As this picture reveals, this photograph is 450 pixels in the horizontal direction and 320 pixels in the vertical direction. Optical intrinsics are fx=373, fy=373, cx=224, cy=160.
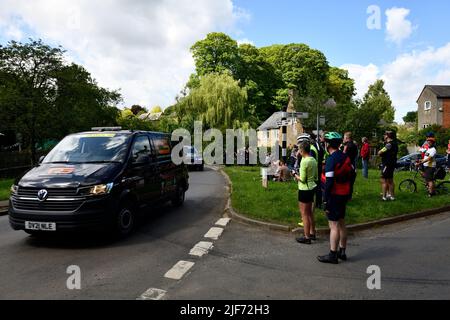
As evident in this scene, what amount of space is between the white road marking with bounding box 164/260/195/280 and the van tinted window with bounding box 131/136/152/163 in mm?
2732

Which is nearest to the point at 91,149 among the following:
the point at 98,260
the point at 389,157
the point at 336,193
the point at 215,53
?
the point at 98,260

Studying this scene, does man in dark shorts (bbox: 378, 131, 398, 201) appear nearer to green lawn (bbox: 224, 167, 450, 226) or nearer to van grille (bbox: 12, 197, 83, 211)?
green lawn (bbox: 224, 167, 450, 226)

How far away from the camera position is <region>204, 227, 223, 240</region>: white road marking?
7244 mm

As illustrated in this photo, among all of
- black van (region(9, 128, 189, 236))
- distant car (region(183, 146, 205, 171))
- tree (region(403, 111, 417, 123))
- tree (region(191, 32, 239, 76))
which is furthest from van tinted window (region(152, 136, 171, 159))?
tree (region(403, 111, 417, 123))

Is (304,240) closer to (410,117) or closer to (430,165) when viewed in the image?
(430,165)

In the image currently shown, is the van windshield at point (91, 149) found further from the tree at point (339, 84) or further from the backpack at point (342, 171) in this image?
the tree at point (339, 84)

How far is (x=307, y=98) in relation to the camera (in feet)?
119

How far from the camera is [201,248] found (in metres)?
6.45

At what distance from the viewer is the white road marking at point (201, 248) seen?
615 centimetres

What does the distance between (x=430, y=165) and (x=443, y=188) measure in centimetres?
117

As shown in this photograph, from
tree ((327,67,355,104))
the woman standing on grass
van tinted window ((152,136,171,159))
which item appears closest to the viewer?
the woman standing on grass

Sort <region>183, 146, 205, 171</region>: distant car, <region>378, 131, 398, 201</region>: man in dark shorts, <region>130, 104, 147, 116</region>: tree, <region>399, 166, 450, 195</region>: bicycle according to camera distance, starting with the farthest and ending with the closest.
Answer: <region>130, 104, 147, 116</region>: tree → <region>183, 146, 205, 171</region>: distant car → <region>399, 166, 450, 195</region>: bicycle → <region>378, 131, 398, 201</region>: man in dark shorts

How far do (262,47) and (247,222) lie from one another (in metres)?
58.9

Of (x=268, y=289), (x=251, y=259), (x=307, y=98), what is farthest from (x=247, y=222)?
(x=307, y=98)
